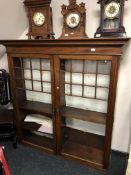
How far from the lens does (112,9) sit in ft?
5.16

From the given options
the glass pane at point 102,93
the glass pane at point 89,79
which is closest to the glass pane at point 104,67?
the glass pane at point 89,79

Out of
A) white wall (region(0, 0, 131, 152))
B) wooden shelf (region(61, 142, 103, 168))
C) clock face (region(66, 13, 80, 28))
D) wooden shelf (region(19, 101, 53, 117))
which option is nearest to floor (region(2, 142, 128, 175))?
wooden shelf (region(61, 142, 103, 168))

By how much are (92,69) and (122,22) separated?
582mm

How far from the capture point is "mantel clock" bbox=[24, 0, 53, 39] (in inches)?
71.8

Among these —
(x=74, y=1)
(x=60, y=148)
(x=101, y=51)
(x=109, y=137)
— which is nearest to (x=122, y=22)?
(x=101, y=51)

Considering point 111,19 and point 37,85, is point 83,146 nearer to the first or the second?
point 37,85

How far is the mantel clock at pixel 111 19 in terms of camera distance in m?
1.55

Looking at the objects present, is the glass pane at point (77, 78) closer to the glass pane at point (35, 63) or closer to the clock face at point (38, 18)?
the glass pane at point (35, 63)

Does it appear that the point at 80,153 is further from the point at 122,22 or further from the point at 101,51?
the point at 122,22

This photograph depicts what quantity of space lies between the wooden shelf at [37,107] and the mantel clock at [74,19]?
0.95m

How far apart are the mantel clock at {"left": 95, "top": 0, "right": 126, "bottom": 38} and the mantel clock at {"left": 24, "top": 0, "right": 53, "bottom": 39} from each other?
585 mm

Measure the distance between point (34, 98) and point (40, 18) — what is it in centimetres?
109

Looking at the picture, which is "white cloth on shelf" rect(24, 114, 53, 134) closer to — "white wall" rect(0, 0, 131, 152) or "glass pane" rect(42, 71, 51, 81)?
"glass pane" rect(42, 71, 51, 81)

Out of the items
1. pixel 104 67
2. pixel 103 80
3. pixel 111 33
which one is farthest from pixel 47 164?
pixel 111 33
